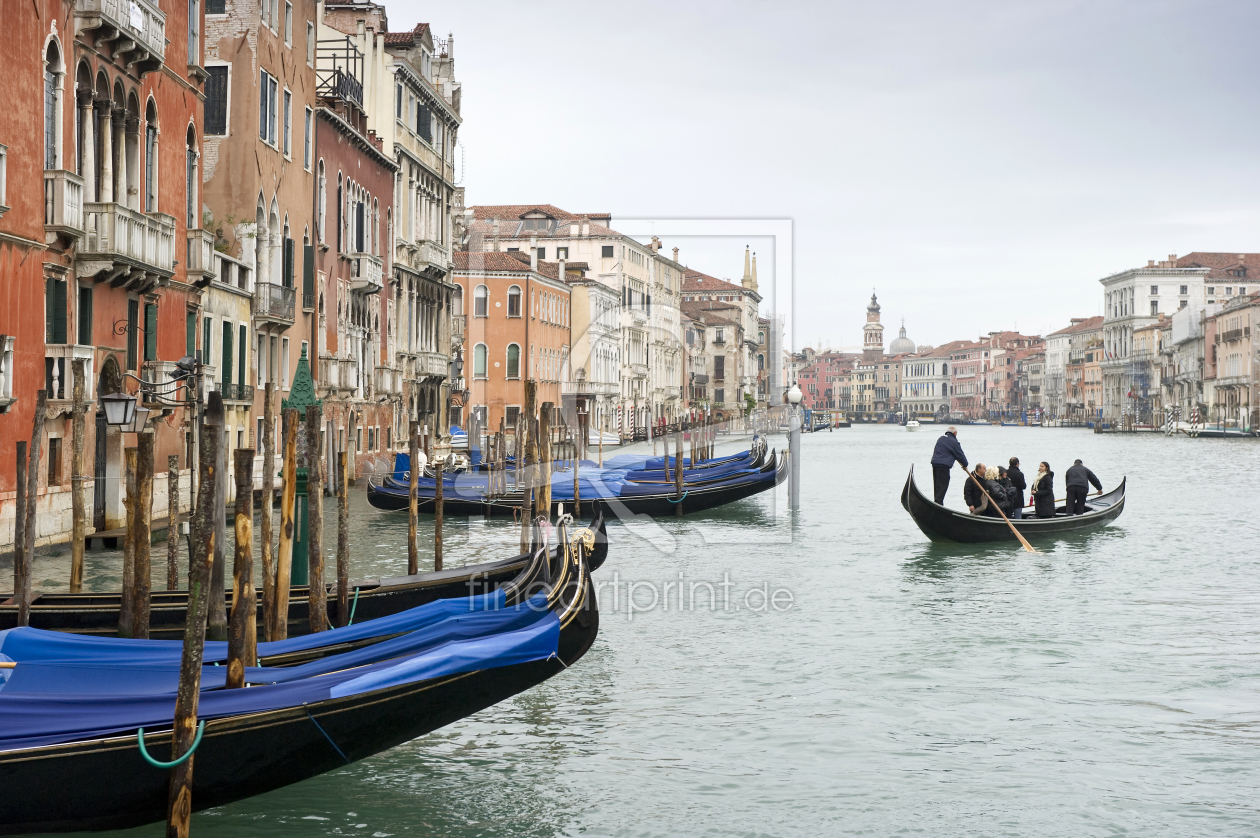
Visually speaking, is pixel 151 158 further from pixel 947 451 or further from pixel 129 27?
pixel 947 451

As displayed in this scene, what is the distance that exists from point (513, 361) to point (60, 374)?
2535 centimetres

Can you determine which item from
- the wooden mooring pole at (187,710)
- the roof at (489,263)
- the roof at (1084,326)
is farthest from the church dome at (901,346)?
the wooden mooring pole at (187,710)

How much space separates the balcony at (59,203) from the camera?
1140 centimetres

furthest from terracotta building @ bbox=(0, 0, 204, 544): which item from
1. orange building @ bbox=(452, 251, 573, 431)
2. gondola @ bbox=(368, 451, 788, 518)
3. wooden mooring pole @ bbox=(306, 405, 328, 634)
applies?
orange building @ bbox=(452, 251, 573, 431)

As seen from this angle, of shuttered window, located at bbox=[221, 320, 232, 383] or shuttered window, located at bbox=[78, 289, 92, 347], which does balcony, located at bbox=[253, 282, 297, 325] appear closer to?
shuttered window, located at bbox=[221, 320, 232, 383]

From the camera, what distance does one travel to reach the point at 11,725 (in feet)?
16.5

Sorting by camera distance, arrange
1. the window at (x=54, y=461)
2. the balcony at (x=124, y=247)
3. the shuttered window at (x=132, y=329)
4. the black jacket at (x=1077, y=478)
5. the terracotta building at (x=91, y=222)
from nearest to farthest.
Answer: the terracotta building at (x=91, y=222)
the window at (x=54, y=461)
the balcony at (x=124, y=247)
the shuttered window at (x=132, y=329)
the black jacket at (x=1077, y=478)

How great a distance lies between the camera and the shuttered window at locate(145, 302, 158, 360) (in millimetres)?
13797

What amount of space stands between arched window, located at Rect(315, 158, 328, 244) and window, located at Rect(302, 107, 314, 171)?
589 millimetres

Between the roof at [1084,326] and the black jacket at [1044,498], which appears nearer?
the black jacket at [1044,498]

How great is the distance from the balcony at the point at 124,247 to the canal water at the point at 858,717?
2.62 m

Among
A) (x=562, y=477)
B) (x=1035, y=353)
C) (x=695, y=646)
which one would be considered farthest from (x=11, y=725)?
(x=1035, y=353)

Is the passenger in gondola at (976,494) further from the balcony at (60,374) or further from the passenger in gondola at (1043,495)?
the balcony at (60,374)

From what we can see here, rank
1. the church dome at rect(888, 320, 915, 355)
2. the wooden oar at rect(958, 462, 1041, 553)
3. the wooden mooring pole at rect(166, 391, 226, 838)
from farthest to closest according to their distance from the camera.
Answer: the church dome at rect(888, 320, 915, 355)
the wooden oar at rect(958, 462, 1041, 553)
the wooden mooring pole at rect(166, 391, 226, 838)
